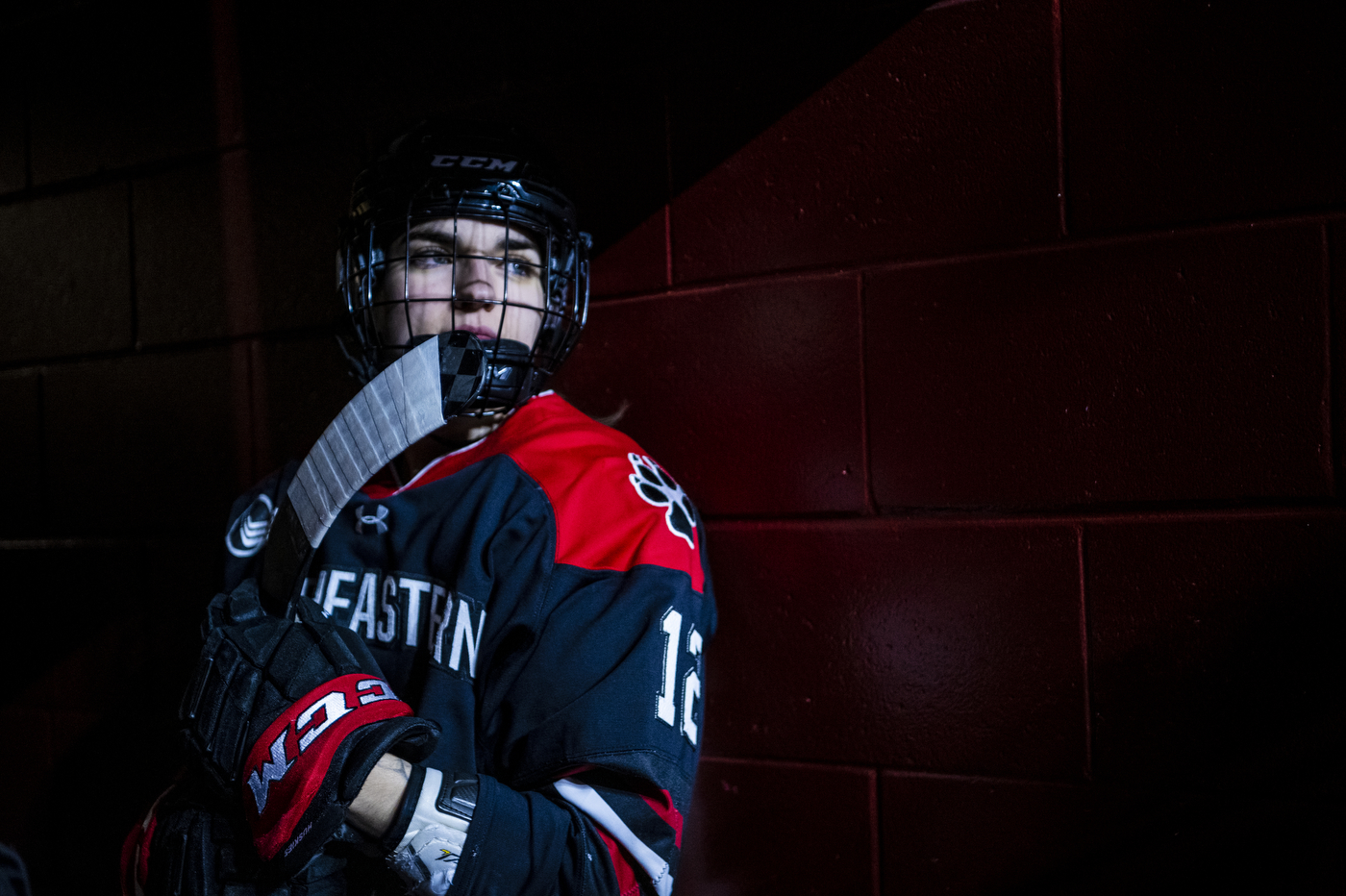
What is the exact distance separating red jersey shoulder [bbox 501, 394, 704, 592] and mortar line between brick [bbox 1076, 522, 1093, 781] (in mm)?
597

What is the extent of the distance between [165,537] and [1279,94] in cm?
232

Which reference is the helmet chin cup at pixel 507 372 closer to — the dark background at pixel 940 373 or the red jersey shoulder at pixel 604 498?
the red jersey shoulder at pixel 604 498

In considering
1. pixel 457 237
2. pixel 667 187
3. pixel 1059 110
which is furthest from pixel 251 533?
pixel 1059 110

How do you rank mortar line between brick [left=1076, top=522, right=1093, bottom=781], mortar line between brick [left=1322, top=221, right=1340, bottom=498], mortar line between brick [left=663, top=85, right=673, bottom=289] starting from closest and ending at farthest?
mortar line between brick [left=1322, top=221, right=1340, bottom=498] → mortar line between brick [left=1076, top=522, right=1093, bottom=781] → mortar line between brick [left=663, top=85, right=673, bottom=289]

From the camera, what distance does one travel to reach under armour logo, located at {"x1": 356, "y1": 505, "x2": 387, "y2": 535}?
3.98ft

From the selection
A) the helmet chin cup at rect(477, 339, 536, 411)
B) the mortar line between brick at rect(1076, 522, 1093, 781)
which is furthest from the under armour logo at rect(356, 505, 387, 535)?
the mortar line between brick at rect(1076, 522, 1093, 781)

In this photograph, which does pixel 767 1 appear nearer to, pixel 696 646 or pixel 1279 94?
pixel 1279 94

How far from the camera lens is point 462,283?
4.21 ft

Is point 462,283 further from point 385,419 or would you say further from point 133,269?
point 133,269

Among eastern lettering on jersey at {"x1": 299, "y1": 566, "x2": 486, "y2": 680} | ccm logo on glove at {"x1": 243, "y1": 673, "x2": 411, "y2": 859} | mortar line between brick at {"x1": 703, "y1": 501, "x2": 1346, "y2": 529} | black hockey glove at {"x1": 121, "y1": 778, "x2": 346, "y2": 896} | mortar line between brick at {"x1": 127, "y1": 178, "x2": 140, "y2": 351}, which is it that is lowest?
black hockey glove at {"x1": 121, "y1": 778, "x2": 346, "y2": 896}

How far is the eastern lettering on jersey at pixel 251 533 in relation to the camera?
1.38 meters

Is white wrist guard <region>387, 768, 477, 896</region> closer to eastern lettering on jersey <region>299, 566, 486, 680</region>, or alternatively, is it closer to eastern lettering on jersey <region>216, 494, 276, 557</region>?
eastern lettering on jersey <region>299, 566, 486, 680</region>

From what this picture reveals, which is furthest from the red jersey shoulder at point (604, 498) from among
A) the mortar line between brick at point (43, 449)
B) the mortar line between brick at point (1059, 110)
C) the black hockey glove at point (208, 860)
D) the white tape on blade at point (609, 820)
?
the mortar line between brick at point (43, 449)

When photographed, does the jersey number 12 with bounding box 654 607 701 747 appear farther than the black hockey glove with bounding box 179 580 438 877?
Yes
